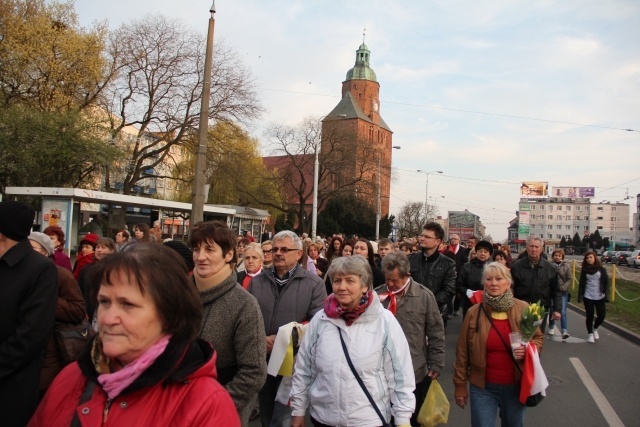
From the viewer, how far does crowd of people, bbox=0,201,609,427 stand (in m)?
1.76

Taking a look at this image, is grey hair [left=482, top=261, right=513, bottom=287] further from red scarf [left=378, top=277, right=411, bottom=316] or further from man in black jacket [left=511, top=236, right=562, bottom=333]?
man in black jacket [left=511, top=236, right=562, bottom=333]

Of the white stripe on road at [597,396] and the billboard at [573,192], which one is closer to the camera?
the white stripe on road at [597,396]

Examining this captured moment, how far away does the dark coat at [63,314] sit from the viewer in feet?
11.3

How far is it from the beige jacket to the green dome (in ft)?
329

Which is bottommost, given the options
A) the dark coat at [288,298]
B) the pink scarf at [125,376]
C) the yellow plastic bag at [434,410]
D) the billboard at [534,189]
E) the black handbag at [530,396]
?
the yellow plastic bag at [434,410]

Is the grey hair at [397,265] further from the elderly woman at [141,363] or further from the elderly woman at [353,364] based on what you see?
the elderly woman at [141,363]

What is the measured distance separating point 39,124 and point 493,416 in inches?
1004

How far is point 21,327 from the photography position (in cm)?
298

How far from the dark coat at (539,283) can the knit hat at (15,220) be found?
6410 millimetres

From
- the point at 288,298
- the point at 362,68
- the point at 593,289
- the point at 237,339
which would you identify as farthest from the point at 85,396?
the point at 362,68

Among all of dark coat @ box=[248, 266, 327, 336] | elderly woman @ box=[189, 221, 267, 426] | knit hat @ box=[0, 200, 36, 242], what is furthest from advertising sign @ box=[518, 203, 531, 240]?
knit hat @ box=[0, 200, 36, 242]

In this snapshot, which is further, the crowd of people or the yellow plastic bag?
the yellow plastic bag

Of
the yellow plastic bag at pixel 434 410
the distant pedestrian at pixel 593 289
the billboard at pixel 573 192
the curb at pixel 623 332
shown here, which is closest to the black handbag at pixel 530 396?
the yellow plastic bag at pixel 434 410

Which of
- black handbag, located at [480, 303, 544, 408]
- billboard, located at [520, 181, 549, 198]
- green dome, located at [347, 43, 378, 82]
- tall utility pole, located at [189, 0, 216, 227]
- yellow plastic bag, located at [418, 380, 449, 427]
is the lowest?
yellow plastic bag, located at [418, 380, 449, 427]
